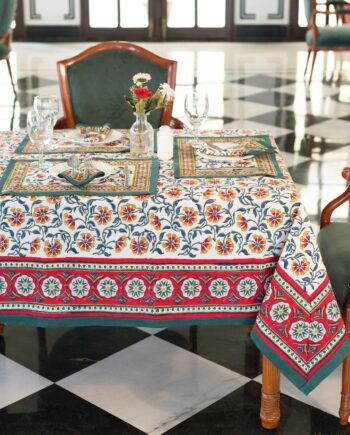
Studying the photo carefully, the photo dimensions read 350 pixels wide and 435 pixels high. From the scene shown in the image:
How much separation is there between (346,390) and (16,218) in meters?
1.08

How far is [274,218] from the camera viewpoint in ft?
8.11

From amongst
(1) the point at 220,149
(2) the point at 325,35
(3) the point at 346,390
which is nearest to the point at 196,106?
(1) the point at 220,149

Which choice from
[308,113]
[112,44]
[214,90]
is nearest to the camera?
[112,44]

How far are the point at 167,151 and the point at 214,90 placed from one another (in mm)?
4330

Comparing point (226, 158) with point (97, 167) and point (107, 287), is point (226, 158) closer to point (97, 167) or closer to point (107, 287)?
point (97, 167)

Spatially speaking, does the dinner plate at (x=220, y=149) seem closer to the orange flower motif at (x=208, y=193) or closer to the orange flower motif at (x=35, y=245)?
the orange flower motif at (x=208, y=193)

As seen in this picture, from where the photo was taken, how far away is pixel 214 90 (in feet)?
23.2

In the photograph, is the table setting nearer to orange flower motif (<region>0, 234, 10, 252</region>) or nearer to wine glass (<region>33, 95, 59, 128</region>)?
orange flower motif (<region>0, 234, 10, 252</region>)

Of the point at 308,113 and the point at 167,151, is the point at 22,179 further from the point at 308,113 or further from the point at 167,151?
the point at 308,113

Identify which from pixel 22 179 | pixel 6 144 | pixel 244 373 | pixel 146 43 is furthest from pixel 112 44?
pixel 146 43

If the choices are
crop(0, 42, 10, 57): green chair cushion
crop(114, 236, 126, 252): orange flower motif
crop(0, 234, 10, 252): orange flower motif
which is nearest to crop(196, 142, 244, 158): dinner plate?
crop(114, 236, 126, 252): orange flower motif

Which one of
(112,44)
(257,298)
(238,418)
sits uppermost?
(112,44)

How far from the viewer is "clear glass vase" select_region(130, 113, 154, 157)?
2895 mm

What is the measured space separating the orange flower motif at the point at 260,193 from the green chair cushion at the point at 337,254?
13.5 inches
